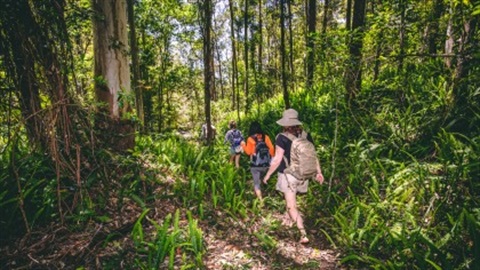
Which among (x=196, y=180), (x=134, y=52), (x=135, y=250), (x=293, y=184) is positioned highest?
(x=134, y=52)

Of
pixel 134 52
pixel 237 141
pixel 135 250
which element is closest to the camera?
pixel 135 250

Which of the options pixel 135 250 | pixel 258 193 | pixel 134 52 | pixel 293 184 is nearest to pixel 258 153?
pixel 258 193

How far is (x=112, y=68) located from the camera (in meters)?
5.36

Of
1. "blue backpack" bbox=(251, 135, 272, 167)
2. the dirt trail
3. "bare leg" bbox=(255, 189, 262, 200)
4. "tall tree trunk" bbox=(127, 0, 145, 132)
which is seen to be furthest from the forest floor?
"tall tree trunk" bbox=(127, 0, 145, 132)

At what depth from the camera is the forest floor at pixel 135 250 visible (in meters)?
3.25

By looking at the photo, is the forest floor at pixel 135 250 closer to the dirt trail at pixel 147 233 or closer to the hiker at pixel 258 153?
the dirt trail at pixel 147 233

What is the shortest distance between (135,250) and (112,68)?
3.36 m

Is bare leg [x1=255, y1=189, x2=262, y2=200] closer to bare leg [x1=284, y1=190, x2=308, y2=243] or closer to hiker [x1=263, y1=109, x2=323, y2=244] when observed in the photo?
hiker [x1=263, y1=109, x2=323, y2=244]

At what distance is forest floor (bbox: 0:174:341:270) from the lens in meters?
3.25

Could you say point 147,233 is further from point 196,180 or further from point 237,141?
point 237,141

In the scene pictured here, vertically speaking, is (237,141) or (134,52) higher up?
(134,52)

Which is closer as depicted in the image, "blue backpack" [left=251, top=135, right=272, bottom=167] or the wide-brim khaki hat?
the wide-brim khaki hat

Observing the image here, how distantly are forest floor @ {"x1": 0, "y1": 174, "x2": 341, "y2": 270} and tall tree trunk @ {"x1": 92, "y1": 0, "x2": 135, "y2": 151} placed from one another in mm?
1596

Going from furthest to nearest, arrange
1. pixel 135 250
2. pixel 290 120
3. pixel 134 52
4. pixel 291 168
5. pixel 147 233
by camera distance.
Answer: pixel 134 52, pixel 290 120, pixel 291 168, pixel 147 233, pixel 135 250
